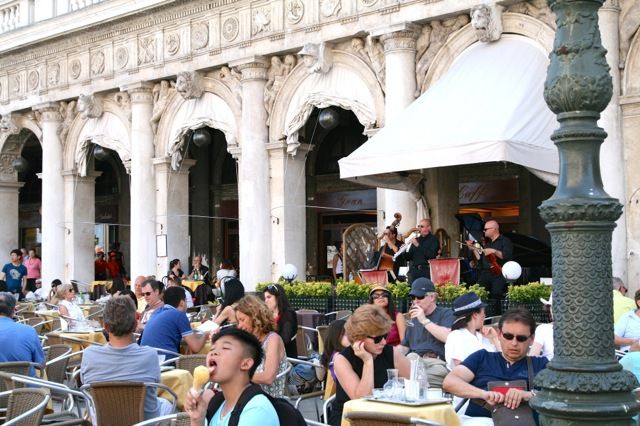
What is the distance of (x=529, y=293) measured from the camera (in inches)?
544

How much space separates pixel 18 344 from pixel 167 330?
1713mm

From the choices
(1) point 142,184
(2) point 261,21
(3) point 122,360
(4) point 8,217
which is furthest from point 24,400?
(4) point 8,217

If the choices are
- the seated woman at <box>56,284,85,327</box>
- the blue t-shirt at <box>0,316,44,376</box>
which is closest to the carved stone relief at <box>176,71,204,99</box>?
the seated woman at <box>56,284,85,327</box>

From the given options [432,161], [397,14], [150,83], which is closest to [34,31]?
[150,83]

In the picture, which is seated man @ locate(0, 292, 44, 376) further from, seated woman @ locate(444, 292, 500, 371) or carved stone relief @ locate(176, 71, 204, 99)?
carved stone relief @ locate(176, 71, 204, 99)

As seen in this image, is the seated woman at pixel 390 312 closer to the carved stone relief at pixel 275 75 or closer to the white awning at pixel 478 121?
the white awning at pixel 478 121

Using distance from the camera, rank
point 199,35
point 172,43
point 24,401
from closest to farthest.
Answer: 1. point 24,401
2. point 199,35
3. point 172,43

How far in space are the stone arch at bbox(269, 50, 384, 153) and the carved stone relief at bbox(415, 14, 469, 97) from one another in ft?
2.98

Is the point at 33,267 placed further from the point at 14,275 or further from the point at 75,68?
the point at 75,68

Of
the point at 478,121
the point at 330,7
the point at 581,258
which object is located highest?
the point at 330,7

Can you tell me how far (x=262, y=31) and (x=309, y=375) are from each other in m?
11.4

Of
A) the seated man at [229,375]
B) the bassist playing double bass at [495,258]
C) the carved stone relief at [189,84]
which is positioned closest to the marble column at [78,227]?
the carved stone relief at [189,84]

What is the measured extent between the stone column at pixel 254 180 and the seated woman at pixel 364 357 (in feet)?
42.9

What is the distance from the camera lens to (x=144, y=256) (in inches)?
883
